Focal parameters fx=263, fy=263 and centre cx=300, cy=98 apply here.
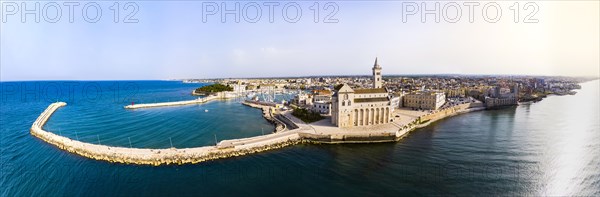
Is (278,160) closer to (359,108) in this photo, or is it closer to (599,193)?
Answer: (359,108)

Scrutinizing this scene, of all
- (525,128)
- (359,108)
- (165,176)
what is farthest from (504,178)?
(165,176)

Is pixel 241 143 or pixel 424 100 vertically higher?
pixel 424 100

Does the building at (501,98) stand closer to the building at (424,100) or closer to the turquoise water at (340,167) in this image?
the building at (424,100)

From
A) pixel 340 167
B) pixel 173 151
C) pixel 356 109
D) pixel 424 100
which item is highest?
pixel 424 100

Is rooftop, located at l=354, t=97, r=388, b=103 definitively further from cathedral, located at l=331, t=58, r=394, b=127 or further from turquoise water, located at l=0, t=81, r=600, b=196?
turquoise water, located at l=0, t=81, r=600, b=196

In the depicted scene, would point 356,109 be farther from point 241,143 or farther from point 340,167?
point 241,143

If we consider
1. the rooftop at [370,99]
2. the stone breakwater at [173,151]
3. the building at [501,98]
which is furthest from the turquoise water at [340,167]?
the building at [501,98]

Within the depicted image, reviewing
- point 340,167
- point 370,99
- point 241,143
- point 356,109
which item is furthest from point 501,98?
point 241,143
